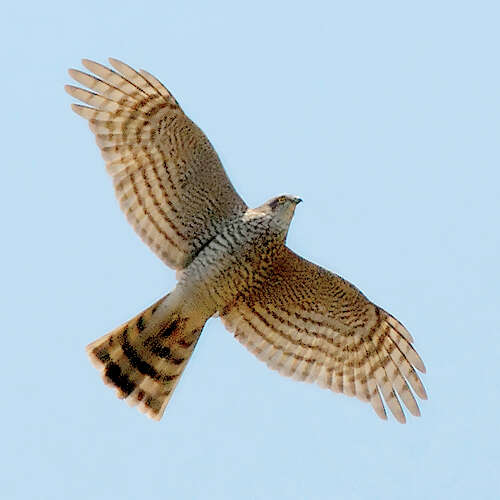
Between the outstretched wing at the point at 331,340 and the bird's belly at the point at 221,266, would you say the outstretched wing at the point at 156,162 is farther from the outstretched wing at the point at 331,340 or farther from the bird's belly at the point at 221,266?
the outstretched wing at the point at 331,340

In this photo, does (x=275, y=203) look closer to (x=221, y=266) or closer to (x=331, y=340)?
(x=221, y=266)

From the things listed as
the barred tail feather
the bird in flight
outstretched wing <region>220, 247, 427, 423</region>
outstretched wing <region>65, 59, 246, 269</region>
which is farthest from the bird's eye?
the barred tail feather

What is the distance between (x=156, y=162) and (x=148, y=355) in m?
1.82

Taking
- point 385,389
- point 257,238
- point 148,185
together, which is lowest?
point 385,389

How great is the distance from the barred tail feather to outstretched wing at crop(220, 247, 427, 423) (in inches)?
23.0

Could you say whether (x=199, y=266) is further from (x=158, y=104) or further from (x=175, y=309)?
(x=158, y=104)

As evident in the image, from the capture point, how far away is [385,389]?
14.2m

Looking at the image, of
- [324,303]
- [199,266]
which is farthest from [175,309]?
[324,303]

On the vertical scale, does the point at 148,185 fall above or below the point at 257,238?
above

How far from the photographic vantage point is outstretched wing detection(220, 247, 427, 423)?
1412 cm

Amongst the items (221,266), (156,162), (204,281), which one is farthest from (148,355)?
(156,162)

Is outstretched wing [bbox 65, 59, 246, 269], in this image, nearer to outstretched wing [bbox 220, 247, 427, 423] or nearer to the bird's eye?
the bird's eye

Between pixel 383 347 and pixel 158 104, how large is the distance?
324 centimetres

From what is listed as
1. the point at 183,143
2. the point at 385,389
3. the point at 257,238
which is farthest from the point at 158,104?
the point at 385,389
